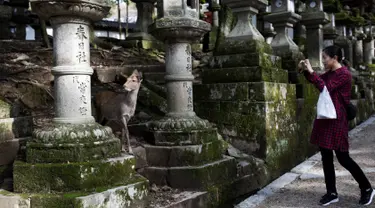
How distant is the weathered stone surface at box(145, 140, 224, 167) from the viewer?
12.2 feet

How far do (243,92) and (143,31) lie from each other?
4.65m

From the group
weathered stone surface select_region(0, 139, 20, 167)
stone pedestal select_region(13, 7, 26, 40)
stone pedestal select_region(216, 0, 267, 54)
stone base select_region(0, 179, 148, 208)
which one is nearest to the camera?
stone base select_region(0, 179, 148, 208)

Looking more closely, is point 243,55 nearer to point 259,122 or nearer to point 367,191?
point 259,122

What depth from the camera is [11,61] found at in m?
5.79

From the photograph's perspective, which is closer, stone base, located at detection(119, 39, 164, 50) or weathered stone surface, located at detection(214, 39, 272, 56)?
weathered stone surface, located at detection(214, 39, 272, 56)

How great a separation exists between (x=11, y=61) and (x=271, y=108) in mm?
4024

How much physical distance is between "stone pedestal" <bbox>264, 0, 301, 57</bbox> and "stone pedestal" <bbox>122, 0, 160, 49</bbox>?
10.6 feet

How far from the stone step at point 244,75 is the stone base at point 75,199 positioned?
2428mm

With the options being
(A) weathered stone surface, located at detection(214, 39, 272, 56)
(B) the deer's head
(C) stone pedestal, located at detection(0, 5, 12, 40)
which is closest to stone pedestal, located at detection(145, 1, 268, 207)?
(B) the deer's head

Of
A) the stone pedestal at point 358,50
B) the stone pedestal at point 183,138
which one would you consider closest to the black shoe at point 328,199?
the stone pedestal at point 183,138

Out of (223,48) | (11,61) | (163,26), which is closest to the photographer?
(163,26)

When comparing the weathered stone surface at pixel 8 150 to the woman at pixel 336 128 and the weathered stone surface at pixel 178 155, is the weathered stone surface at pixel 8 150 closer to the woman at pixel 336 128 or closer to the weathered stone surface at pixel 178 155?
the weathered stone surface at pixel 178 155

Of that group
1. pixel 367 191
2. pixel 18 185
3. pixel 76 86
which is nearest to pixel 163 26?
pixel 76 86

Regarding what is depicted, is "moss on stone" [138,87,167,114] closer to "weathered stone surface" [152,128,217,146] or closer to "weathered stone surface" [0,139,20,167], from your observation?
"weathered stone surface" [152,128,217,146]
